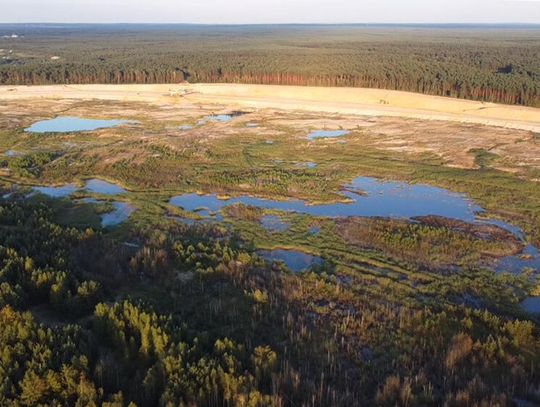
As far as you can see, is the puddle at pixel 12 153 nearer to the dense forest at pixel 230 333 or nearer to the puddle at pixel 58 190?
the puddle at pixel 58 190

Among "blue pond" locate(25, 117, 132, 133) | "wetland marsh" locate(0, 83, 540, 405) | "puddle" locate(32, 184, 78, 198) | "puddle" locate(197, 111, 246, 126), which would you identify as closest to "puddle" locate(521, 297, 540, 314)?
"wetland marsh" locate(0, 83, 540, 405)

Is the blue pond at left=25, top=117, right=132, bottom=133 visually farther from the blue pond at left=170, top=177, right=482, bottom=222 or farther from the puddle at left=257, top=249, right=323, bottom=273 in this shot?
the puddle at left=257, top=249, right=323, bottom=273

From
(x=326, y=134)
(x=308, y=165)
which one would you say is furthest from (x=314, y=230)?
(x=326, y=134)

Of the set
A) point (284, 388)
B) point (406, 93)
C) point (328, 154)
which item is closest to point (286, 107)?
point (406, 93)

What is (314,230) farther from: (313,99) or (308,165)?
(313,99)

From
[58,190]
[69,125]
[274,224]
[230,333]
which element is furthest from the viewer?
[69,125]

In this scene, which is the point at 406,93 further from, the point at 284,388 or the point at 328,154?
the point at 284,388
